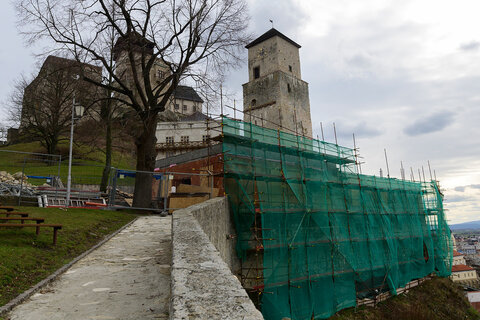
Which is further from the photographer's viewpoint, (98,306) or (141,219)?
(141,219)

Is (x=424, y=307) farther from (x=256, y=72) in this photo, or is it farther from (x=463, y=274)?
(x=463, y=274)

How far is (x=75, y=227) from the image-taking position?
317 inches

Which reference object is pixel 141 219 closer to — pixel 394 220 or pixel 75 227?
pixel 75 227

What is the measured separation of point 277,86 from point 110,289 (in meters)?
36.8

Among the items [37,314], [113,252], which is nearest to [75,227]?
[113,252]

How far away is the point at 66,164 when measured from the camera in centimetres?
2377

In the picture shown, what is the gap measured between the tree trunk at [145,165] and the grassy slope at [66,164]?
620 centimetres

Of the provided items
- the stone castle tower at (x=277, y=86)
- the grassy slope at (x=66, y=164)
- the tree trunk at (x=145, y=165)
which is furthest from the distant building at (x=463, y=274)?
the tree trunk at (x=145, y=165)

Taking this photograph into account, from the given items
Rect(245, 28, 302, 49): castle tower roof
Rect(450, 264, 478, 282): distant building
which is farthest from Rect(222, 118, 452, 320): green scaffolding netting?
Rect(450, 264, 478, 282): distant building

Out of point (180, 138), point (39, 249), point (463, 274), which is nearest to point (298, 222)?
point (39, 249)

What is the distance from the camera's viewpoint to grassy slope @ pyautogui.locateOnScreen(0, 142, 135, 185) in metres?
23.1

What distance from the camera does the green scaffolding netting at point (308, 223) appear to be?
1184 cm

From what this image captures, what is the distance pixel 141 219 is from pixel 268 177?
A: 16.7 feet

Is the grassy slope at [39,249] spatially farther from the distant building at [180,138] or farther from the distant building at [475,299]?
the distant building at [475,299]
